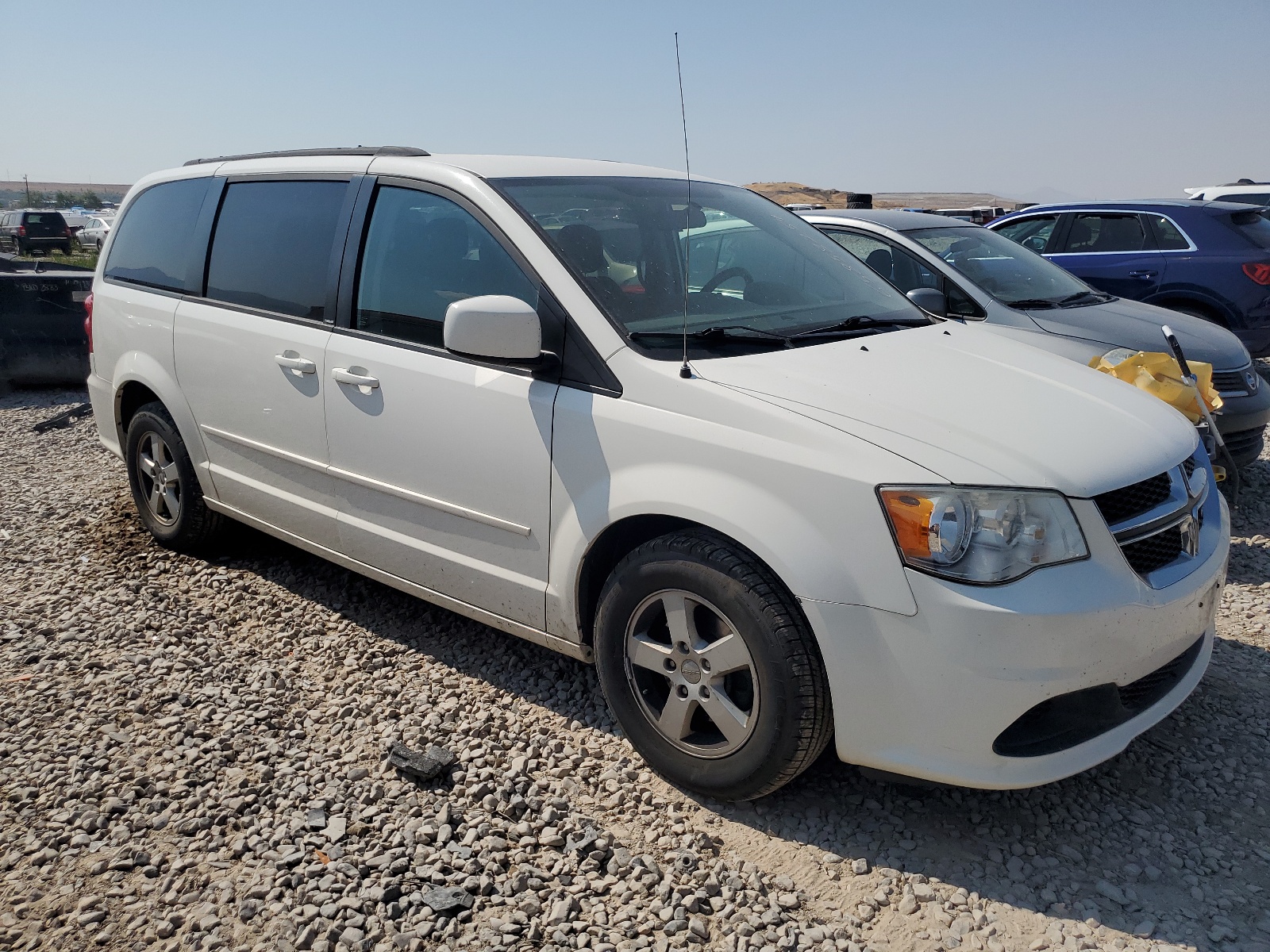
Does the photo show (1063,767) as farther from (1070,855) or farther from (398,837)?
(398,837)

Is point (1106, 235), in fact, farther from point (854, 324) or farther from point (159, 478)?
point (159, 478)

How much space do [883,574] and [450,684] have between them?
1.91m

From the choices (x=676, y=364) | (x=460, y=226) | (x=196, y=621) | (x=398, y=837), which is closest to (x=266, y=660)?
(x=196, y=621)

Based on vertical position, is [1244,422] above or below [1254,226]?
below

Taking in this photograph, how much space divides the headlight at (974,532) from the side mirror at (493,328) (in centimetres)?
118

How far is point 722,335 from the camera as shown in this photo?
3109 mm

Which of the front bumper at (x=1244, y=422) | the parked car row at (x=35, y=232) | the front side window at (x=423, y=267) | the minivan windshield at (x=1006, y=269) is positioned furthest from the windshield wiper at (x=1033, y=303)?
the parked car row at (x=35, y=232)

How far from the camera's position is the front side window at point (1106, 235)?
864 centimetres

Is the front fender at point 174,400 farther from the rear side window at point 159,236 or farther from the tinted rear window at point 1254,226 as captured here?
the tinted rear window at point 1254,226

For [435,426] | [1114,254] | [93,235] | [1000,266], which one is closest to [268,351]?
[435,426]

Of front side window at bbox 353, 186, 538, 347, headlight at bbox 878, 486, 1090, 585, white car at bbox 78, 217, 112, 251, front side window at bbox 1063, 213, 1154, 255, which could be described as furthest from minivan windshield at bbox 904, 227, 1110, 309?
white car at bbox 78, 217, 112, 251

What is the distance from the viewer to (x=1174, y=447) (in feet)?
9.80

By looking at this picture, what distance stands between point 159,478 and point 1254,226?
343 inches

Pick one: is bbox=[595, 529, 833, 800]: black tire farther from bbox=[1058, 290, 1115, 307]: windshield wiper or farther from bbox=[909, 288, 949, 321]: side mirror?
bbox=[1058, 290, 1115, 307]: windshield wiper
